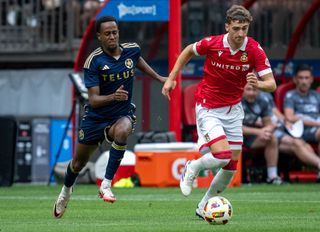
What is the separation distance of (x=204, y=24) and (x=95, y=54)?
44.8 ft

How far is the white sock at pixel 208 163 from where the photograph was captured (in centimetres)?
1209

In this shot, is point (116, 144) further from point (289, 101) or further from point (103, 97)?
point (289, 101)

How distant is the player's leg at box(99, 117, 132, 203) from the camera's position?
490 inches

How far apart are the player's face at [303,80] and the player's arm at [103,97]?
822cm

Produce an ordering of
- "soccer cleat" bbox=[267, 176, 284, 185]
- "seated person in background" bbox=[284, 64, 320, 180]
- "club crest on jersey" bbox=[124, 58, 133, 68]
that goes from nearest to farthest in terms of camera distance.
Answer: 1. "club crest on jersey" bbox=[124, 58, 133, 68]
2. "soccer cleat" bbox=[267, 176, 284, 185]
3. "seated person in background" bbox=[284, 64, 320, 180]

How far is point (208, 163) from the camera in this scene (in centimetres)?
1220

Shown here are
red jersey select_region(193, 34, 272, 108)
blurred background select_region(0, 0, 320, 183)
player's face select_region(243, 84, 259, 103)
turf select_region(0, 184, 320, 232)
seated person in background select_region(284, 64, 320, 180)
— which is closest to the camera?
turf select_region(0, 184, 320, 232)

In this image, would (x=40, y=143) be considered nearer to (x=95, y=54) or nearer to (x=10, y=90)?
(x=10, y=90)

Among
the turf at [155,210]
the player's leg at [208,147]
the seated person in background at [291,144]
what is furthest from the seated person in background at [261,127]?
the player's leg at [208,147]

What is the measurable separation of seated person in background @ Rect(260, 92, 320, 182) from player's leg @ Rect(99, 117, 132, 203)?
7727 mm

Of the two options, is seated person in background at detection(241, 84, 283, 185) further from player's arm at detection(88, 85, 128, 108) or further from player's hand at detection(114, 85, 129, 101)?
player's hand at detection(114, 85, 129, 101)

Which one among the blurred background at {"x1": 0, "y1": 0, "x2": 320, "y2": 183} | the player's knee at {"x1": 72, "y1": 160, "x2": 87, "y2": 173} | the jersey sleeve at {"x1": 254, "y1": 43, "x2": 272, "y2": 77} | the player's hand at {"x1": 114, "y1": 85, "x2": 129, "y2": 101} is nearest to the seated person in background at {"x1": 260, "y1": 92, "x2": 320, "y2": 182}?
the blurred background at {"x1": 0, "y1": 0, "x2": 320, "y2": 183}

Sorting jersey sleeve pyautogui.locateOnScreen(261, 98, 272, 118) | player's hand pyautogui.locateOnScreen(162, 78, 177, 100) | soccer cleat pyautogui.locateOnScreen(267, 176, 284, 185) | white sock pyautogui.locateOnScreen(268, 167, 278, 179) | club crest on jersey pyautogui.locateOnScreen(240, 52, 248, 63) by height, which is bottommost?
soccer cleat pyautogui.locateOnScreen(267, 176, 284, 185)

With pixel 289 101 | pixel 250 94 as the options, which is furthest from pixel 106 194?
pixel 289 101
